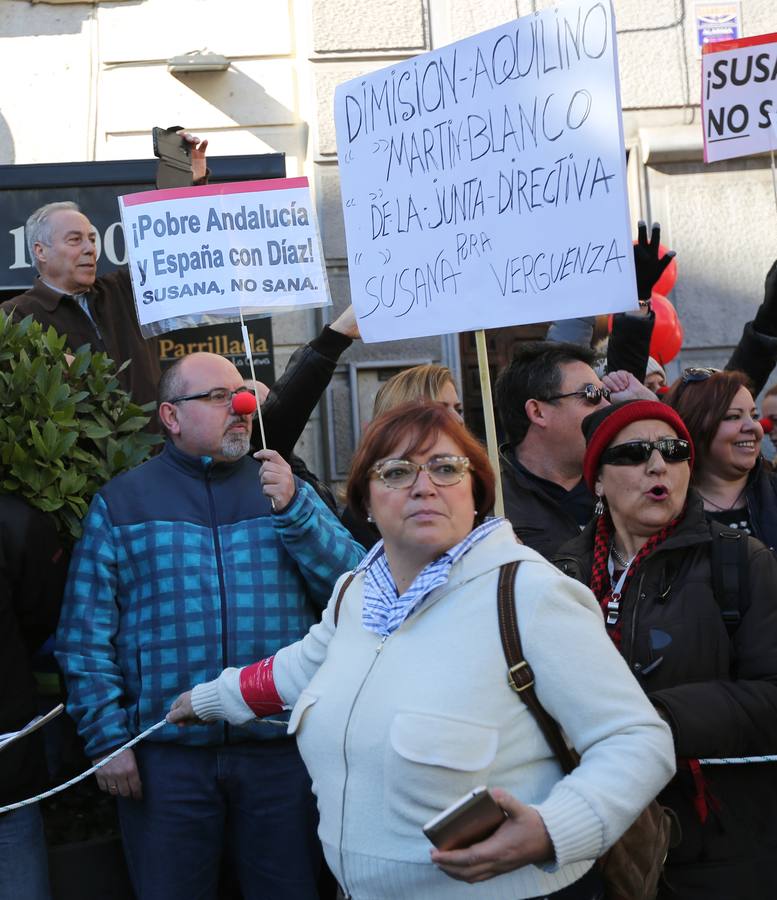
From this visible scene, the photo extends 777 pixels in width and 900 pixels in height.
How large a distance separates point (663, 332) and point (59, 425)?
3.75 meters

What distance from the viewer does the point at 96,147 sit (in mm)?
7809

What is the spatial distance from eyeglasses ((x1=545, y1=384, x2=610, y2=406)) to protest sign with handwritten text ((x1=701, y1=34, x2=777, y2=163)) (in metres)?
1.74

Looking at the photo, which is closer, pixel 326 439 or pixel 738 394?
pixel 738 394

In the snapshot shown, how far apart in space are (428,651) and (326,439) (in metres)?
5.35

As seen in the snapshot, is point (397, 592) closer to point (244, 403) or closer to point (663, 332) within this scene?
point (244, 403)

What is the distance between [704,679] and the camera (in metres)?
2.72

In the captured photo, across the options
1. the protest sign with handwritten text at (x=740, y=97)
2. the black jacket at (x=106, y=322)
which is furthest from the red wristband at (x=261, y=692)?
the protest sign with handwritten text at (x=740, y=97)

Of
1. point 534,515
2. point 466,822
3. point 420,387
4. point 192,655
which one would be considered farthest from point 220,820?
point 466,822

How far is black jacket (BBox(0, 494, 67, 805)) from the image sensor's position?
3316 millimetres

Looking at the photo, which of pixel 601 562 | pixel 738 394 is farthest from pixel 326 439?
pixel 601 562

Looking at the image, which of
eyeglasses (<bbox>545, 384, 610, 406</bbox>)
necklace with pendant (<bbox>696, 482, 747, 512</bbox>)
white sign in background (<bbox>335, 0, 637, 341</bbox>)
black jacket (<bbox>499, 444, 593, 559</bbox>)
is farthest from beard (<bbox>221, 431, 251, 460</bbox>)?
necklace with pendant (<bbox>696, 482, 747, 512</bbox>)

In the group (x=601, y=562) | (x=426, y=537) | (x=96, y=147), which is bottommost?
(x=601, y=562)

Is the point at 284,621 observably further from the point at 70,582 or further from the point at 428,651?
the point at 428,651

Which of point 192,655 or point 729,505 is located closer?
point 192,655
